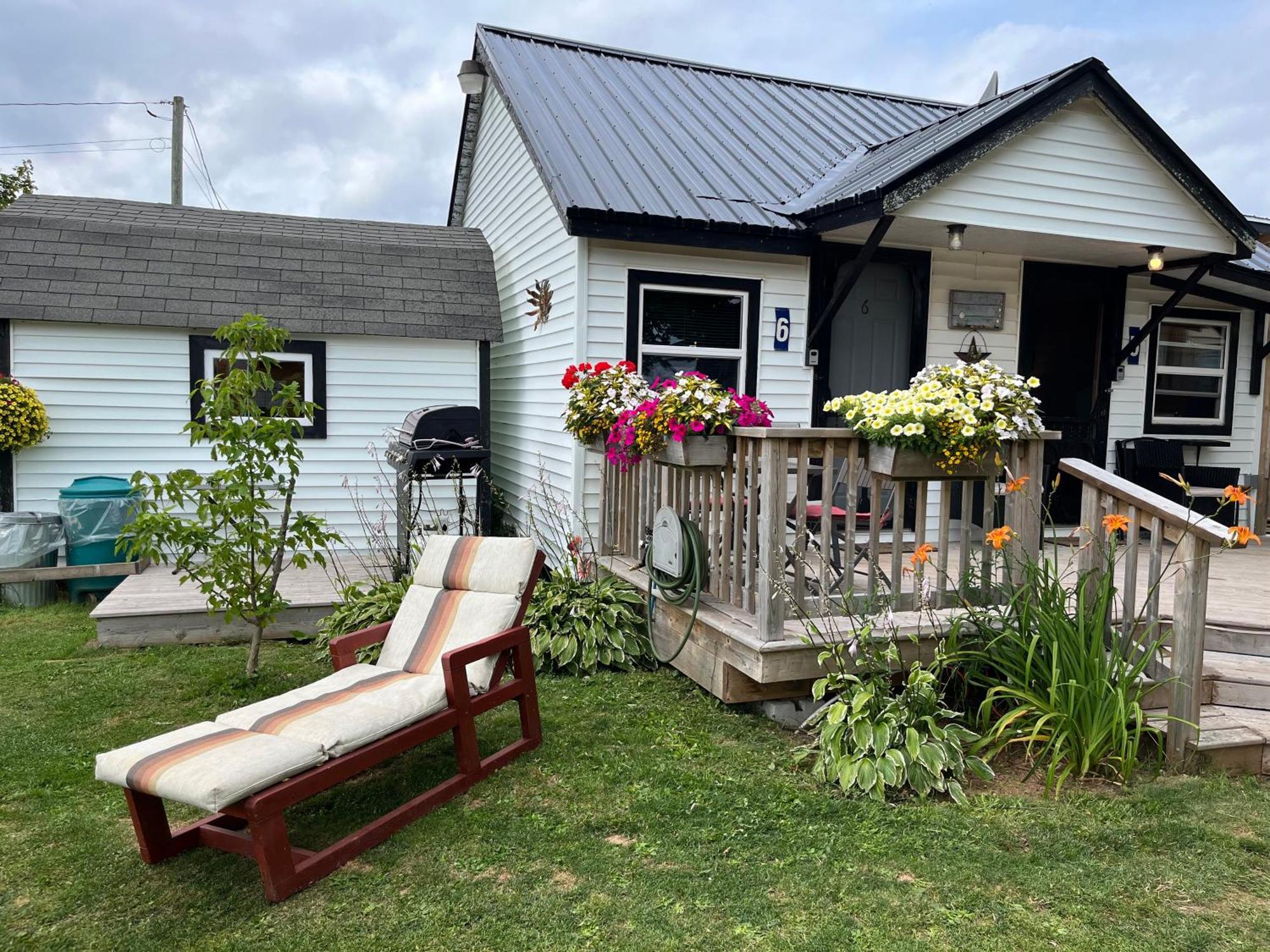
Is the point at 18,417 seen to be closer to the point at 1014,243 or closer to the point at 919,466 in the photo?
the point at 919,466

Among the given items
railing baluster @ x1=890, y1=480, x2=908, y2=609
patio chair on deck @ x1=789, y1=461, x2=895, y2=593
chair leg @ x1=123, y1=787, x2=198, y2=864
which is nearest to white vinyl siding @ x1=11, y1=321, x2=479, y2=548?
patio chair on deck @ x1=789, y1=461, x2=895, y2=593

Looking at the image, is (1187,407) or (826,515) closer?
(826,515)

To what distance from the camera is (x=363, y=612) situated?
5328 millimetres

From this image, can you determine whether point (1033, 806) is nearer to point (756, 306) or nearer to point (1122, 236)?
point (756, 306)

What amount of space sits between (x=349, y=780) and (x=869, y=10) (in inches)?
501

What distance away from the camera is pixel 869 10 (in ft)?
40.8

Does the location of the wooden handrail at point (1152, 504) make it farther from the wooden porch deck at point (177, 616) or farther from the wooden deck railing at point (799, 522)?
the wooden porch deck at point (177, 616)

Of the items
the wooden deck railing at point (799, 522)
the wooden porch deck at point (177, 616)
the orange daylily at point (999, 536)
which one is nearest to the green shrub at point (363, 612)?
the wooden porch deck at point (177, 616)

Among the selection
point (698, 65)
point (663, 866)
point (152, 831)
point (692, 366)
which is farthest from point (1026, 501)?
point (698, 65)

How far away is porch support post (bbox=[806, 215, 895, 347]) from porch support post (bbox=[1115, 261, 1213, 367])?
2592mm

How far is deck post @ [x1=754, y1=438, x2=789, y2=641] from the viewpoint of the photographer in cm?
376

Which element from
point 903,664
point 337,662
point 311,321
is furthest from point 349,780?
point 311,321

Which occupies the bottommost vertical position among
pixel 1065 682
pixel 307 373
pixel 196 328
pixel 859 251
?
pixel 1065 682

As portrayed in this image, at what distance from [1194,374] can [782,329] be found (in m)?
4.29
